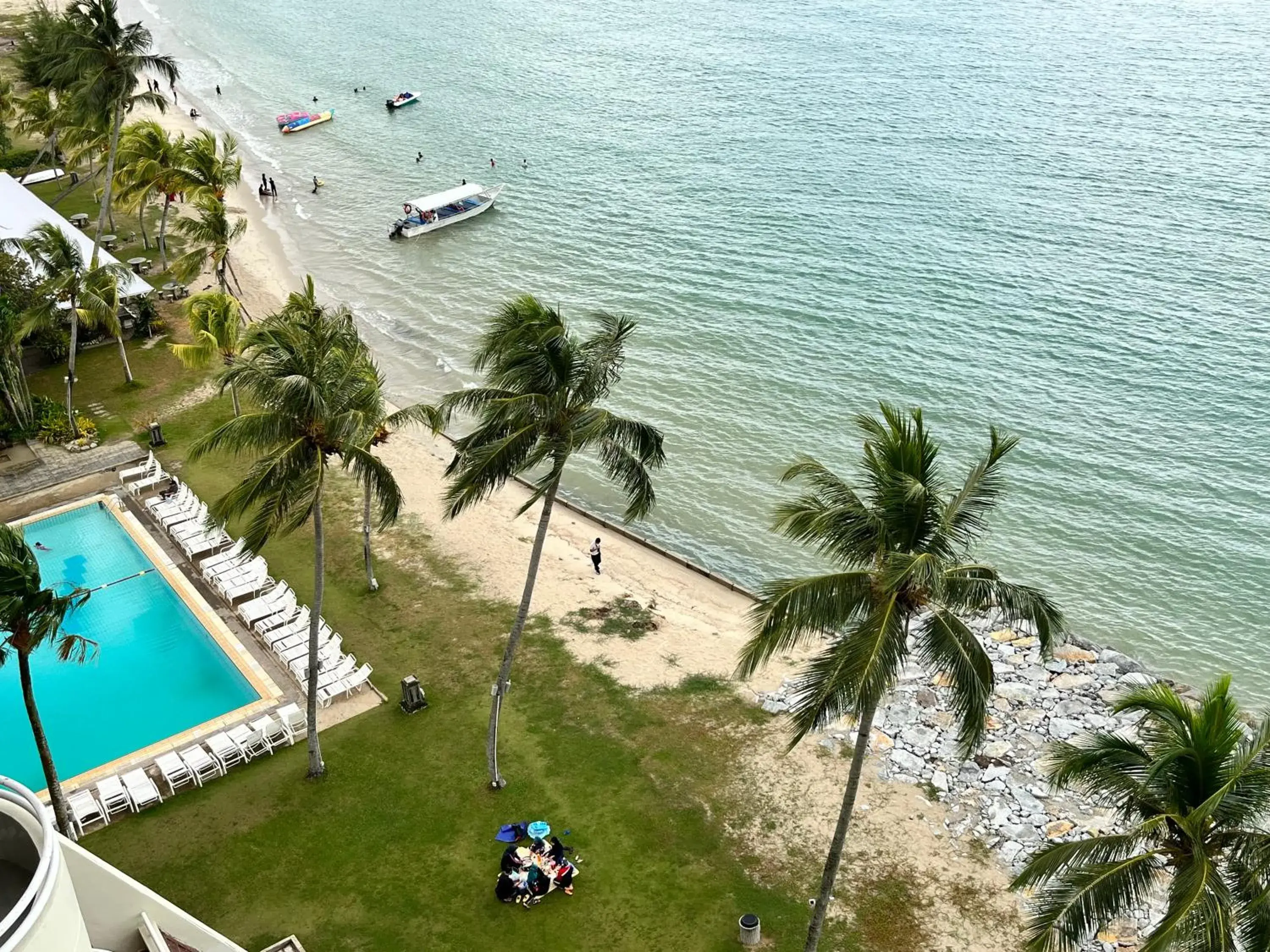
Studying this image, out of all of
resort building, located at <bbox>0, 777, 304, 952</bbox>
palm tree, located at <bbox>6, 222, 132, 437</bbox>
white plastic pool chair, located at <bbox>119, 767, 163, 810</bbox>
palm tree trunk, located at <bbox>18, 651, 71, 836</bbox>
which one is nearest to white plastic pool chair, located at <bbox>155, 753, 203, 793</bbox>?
white plastic pool chair, located at <bbox>119, 767, 163, 810</bbox>

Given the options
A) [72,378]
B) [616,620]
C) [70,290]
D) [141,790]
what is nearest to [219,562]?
[141,790]

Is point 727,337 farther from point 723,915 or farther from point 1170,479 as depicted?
point 723,915

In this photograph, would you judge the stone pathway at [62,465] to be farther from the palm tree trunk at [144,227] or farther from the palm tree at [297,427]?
the palm tree trunk at [144,227]

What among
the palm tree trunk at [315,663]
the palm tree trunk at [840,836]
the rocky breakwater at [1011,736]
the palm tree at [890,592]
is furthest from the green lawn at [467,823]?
the palm tree at [890,592]

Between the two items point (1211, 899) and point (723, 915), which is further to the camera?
point (723, 915)

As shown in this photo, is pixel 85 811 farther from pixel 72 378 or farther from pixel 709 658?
pixel 72 378

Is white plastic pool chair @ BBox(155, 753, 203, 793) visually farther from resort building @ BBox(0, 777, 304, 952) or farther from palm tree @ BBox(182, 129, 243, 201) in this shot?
palm tree @ BBox(182, 129, 243, 201)

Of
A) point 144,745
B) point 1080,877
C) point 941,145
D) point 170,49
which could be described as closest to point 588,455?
point 144,745
